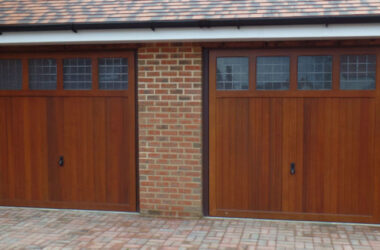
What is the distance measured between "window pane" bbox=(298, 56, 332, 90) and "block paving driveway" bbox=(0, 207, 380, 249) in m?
1.95

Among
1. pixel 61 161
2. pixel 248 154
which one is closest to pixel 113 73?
pixel 61 161

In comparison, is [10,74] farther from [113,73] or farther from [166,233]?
[166,233]

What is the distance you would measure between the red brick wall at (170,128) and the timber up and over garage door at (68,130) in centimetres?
23

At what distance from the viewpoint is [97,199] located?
299 inches

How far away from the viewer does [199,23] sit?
21.0 feet

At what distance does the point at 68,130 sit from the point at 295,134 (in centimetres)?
347

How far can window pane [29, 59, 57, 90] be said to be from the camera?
7.64 m

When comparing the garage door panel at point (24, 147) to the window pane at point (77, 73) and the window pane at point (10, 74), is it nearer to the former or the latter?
the window pane at point (10, 74)

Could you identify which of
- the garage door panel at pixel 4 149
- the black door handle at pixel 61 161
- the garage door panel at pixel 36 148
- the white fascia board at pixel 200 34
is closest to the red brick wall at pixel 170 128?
the white fascia board at pixel 200 34

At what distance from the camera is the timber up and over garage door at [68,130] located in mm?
7457

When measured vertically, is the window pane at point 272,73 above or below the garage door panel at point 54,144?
above

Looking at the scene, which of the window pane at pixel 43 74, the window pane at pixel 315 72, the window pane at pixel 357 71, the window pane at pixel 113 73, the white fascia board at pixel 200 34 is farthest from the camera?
the window pane at pixel 43 74

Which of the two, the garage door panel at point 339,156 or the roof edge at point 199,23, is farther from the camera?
the garage door panel at point 339,156

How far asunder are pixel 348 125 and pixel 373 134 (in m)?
0.35
